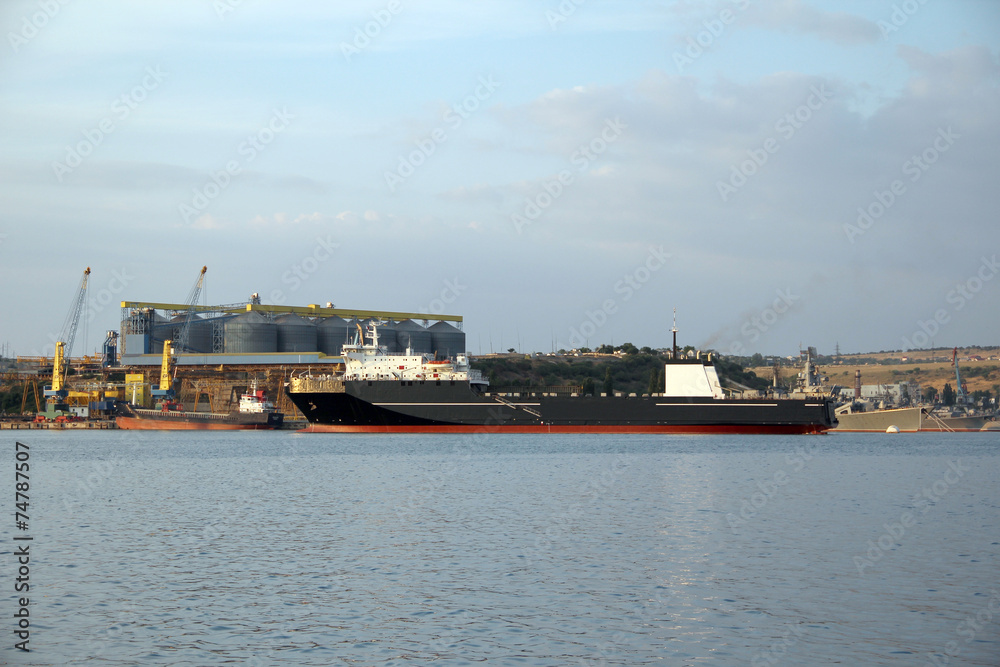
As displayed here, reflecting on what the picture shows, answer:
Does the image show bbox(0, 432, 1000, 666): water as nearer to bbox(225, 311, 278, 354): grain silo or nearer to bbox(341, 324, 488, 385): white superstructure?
bbox(341, 324, 488, 385): white superstructure

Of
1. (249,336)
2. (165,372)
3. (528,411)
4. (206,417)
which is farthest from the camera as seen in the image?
(249,336)

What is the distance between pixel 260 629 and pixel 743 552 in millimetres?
9295

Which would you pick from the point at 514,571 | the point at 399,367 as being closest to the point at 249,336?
the point at 399,367

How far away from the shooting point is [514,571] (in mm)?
15359

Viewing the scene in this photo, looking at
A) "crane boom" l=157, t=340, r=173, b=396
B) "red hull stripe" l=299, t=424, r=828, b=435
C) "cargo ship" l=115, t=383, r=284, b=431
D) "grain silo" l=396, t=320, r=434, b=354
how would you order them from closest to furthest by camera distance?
1. "red hull stripe" l=299, t=424, r=828, b=435
2. "cargo ship" l=115, t=383, r=284, b=431
3. "crane boom" l=157, t=340, r=173, b=396
4. "grain silo" l=396, t=320, r=434, b=354

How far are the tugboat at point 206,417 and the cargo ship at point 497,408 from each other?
62.2 ft

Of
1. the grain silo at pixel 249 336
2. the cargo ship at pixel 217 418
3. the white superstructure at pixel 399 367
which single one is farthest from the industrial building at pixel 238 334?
the white superstructure at pixel 399 367

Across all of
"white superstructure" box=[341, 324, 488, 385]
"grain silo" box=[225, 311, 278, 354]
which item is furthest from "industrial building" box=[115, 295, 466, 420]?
"white superstructure" box=[341, 324, 488, 385]

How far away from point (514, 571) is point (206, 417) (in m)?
75.4

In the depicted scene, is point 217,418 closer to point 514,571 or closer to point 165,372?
point 165,372

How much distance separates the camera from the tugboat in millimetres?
83875

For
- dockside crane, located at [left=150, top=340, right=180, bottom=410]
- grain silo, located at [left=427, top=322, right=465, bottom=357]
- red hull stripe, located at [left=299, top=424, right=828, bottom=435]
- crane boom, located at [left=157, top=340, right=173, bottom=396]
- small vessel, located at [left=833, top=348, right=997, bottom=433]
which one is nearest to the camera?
red hull stripe, located at [left=299, top=424, right=828, bottom=435]

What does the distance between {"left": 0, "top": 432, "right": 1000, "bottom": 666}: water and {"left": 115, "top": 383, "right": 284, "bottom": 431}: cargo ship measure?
51.9 meters

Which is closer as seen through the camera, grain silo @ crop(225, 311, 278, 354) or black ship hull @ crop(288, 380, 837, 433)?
black ship hull @ crop(288, 380, 837, 433)
